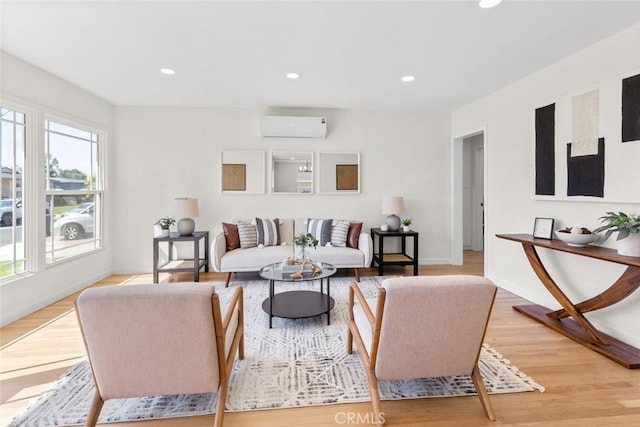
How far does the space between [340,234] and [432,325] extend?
2912 mm

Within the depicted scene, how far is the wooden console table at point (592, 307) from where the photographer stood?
2180 mm

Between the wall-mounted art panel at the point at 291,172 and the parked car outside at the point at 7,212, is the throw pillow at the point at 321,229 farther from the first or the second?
the parked car outside at the point at 7,212

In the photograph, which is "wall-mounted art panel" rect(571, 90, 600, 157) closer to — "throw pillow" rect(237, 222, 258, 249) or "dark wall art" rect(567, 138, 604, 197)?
"dark wall art" rect(567, 138, 604, 197)

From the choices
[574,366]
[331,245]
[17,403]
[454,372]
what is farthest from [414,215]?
[17,403]

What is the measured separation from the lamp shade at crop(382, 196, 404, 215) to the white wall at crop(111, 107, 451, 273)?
35 centimetres

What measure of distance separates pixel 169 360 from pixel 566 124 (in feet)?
12.5

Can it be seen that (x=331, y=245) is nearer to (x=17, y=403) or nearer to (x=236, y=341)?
(x=236, y=341)

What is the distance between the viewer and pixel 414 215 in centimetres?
503

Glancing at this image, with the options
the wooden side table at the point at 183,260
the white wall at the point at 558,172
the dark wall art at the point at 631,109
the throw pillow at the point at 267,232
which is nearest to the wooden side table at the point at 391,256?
the white wall at the point at 558,172

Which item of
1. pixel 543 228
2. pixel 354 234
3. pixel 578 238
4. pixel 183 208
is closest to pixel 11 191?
Result: pixel 183 208

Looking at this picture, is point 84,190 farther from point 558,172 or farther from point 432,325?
point 558,172

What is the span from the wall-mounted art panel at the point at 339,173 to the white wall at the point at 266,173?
0.10 meters

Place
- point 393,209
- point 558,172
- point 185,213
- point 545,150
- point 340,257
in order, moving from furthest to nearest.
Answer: point 393,209 → point 185,213 → point 340,257 → point 545,150 → point 558,172

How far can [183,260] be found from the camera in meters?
4.62
